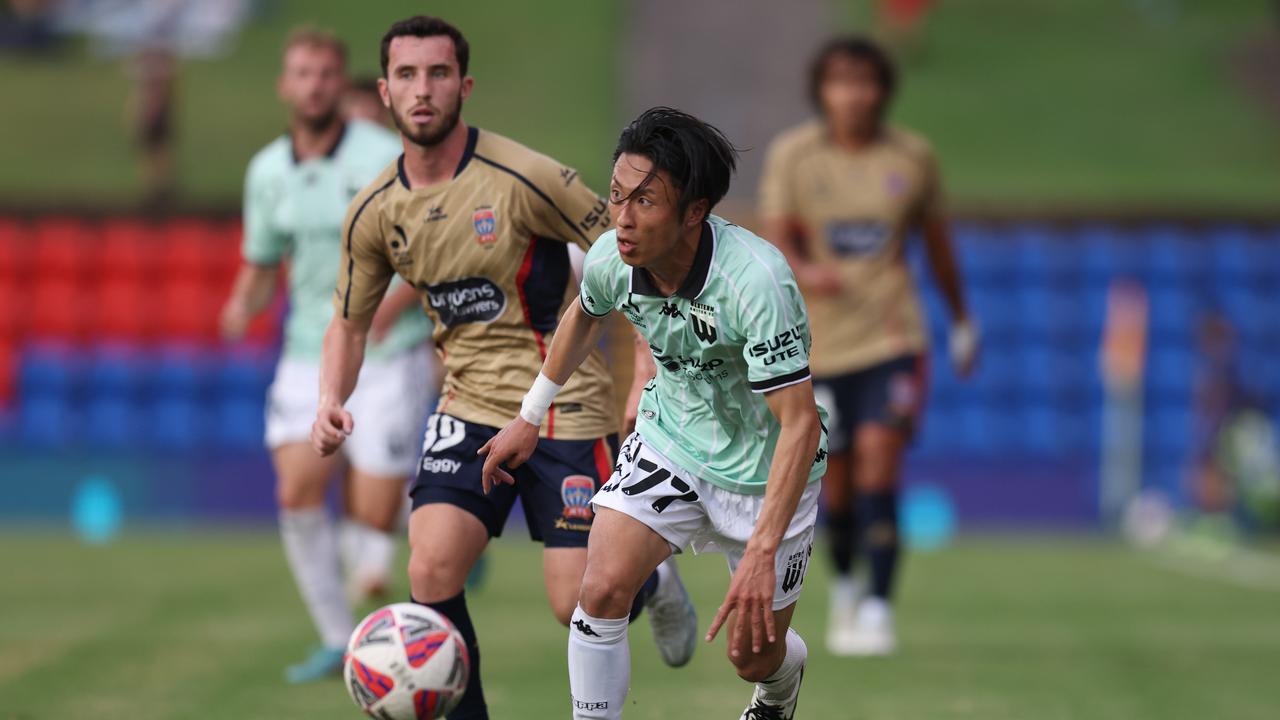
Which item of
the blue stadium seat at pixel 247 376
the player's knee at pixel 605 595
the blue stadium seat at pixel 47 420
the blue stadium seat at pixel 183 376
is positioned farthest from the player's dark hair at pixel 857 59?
the blue stadium seat at pixel 47 420

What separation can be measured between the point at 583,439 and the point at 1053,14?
1235 inches

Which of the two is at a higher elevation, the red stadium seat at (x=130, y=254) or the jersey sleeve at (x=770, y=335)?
the jersey sleeve at (x=770, y=335)

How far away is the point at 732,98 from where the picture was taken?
2862 cm

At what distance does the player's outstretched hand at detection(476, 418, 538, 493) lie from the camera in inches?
212

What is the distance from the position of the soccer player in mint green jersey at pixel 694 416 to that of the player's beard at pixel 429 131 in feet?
2.76

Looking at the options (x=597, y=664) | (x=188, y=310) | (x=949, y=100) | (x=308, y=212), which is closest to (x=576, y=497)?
(x=597, y=664)

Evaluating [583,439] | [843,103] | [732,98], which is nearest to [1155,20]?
[732,98]

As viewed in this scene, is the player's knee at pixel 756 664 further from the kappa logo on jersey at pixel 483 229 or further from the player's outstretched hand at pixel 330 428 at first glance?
the kappa logo on jersey at pixel 483 229

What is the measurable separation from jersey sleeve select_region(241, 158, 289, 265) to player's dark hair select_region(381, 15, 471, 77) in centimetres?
218

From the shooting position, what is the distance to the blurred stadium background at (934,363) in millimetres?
8023

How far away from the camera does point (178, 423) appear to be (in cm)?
1892

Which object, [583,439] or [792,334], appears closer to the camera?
[792,334]

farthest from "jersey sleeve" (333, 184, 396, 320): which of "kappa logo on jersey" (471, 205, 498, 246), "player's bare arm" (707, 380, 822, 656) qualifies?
"player's bare arm" (707, 380, 822, 656)

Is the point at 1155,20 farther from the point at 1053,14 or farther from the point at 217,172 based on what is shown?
the point at 217,172
